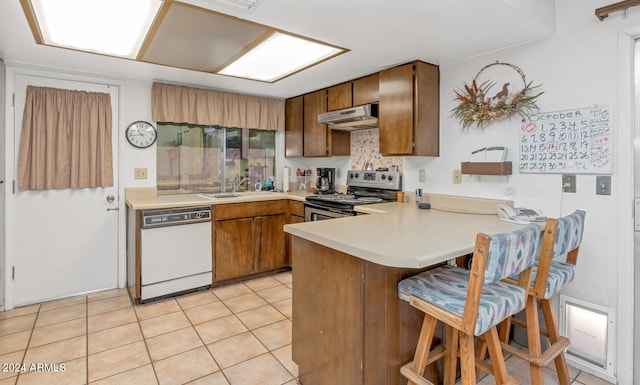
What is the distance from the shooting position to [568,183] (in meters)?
2.09

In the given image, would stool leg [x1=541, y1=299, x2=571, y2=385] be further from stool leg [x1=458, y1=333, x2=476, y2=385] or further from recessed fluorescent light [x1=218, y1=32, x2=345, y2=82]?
recessed fluorescent light [x1=218, y1=32, x2=345, y2=82]

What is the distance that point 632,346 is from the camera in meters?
1.85

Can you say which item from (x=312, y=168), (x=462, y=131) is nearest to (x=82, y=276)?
(x=312, y=168)

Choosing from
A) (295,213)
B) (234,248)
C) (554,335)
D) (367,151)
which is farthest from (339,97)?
(554,335)

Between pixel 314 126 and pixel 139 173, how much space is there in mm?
1962

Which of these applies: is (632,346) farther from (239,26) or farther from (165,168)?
(165,168)

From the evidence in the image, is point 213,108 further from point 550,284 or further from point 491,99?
point 550,284

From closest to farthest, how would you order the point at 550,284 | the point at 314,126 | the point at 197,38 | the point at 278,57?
1. the point at 550,284
2. the point at 197,38
3. the point at 278,57
4. the point at 314,126

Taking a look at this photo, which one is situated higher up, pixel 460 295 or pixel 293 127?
pixel 293 127

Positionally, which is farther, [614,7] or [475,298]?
[614,7]

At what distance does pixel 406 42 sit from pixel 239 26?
1.15 metres

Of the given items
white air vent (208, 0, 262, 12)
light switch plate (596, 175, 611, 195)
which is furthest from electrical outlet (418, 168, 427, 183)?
white air vent (208, 0, 262, 12)

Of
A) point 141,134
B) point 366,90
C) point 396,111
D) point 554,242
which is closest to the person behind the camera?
point 554,242

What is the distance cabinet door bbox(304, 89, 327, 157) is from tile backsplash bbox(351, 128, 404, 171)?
1.18 feet
